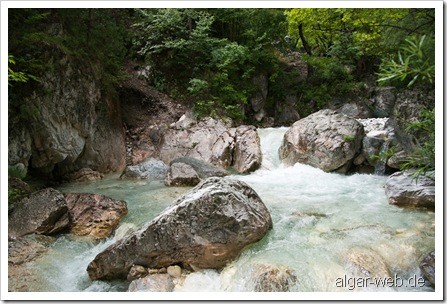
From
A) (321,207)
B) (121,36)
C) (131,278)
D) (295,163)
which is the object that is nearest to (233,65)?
(121,36)

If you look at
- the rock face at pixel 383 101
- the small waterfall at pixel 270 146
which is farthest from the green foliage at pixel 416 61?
the rock face at pixel 383 101

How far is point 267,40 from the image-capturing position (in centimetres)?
1318

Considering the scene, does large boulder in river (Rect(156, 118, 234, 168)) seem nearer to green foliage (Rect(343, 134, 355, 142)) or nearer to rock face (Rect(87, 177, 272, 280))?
green foliage (Rect(343, 134, 355, 142))

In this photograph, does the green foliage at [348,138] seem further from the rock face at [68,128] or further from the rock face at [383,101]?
the rock face at [68,128]

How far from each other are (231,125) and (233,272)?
738 centimetres

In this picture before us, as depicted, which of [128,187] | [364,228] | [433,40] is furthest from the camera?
[128,187]

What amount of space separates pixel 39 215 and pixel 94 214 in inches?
33.9

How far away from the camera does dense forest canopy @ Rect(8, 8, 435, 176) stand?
328 inches

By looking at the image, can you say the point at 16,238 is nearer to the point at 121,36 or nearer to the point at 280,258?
the point at 280,258

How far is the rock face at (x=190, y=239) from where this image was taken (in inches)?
169

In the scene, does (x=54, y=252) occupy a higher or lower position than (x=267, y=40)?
lower

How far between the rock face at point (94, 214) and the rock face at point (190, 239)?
3.69 feet

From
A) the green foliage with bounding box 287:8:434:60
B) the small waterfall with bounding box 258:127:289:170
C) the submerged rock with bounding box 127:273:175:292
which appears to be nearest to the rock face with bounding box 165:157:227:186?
the small waterfall with bounding box 258:127:289:170

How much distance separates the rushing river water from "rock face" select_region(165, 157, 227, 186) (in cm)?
55
